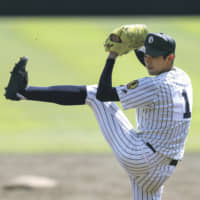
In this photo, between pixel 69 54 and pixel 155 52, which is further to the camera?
pixel 69 54

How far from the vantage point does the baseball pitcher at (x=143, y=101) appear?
3832 millimetres

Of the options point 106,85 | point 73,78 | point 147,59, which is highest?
point 147,59

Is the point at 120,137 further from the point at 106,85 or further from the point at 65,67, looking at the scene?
the point at 65,67

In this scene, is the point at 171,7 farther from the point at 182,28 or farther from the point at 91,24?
the point at 91,24

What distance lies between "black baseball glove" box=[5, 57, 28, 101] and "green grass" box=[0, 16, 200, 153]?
493 cm

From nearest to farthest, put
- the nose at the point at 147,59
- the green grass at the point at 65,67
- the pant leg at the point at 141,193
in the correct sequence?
1. the nose at the point at 147,59
2. the pant leg at the point at 141,193
3. the green grass at the point at 65,67

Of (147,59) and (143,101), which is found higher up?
(147,59)

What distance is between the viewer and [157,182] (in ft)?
13.2

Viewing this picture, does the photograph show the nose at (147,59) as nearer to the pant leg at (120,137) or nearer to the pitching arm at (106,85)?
the pitching arm at (106,85)

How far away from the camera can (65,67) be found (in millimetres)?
12898

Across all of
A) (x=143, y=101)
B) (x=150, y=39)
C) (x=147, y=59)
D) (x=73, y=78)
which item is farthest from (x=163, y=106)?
(x=73, y=78)

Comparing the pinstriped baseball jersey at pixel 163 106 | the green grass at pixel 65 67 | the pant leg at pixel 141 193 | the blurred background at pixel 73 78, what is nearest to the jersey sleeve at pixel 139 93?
the pinstriped baseball jersey at pixel 163 106

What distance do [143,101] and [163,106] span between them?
15cm

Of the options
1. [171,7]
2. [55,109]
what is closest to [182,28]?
[171,7]
